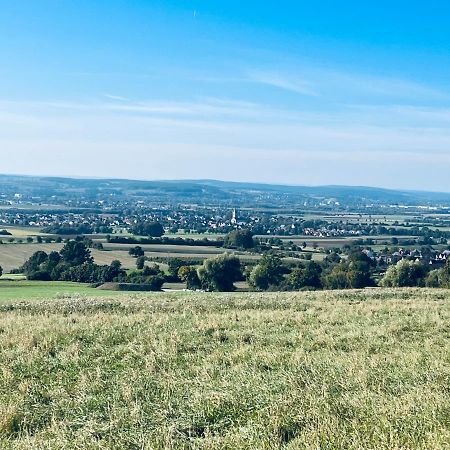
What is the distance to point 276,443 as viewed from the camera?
6.38 metres

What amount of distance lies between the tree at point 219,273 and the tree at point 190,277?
0.83 m

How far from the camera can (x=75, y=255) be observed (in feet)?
243

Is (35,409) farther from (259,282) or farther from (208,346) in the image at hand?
(259,282)

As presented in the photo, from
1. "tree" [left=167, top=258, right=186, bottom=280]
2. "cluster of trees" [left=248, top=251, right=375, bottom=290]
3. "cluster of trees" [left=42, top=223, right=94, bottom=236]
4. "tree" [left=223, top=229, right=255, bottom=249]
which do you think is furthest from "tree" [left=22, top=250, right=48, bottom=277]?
"cluster of trees" [left=42, top=223, right=94, bottom=236]

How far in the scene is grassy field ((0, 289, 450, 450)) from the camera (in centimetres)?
673

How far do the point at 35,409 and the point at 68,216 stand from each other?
189592mm

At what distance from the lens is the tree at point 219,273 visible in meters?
63.1

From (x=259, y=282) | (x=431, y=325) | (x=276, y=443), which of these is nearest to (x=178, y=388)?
(x=276, y=443)

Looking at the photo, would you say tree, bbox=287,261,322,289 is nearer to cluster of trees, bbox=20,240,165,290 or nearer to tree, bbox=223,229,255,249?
cluster of trees, bbox=20,240,165,290

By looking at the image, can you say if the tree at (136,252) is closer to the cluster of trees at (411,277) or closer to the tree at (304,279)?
the tree at (304,279)

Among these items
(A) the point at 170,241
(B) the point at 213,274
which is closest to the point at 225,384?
(B) the point at 213,274

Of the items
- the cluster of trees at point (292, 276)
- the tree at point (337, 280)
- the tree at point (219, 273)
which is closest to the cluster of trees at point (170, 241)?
the cluster of trees at point (292, 276)

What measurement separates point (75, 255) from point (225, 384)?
222 feet

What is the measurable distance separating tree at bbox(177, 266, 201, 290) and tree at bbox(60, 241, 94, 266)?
1294 centimetres
